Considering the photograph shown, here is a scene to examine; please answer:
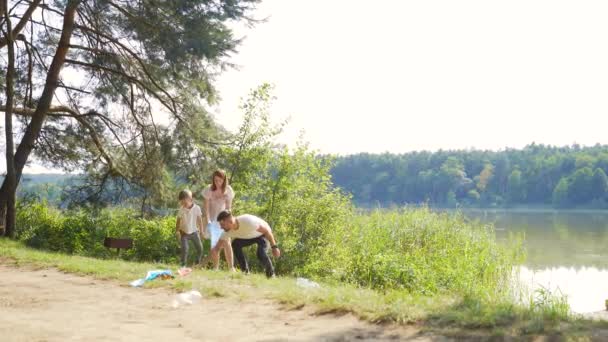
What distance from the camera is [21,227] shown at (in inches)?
603

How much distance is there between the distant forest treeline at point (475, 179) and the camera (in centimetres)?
7762

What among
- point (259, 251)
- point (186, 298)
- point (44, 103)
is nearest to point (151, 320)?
point (186, 298)

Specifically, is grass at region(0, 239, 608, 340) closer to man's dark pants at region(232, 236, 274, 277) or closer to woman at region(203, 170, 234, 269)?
man's dark pants at region(232, 236, 274, 277)

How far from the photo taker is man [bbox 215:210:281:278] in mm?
8438

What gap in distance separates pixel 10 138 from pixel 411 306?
11939mm

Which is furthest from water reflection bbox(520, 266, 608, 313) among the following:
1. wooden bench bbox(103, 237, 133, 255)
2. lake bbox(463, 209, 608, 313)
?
wooden bench bbox(103, 237, 133, 255)

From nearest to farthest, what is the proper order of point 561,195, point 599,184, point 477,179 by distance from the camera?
1. point 599,184
2. point 561,195
3. point 477,179

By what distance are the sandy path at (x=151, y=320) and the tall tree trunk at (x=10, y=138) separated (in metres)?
7.66

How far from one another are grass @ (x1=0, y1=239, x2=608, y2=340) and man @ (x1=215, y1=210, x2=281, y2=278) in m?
0.56

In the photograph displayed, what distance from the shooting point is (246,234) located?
28.3 feet

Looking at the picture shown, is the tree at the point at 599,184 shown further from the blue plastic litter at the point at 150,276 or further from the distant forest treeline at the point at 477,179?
the blue plastic litter at the point at 150,276

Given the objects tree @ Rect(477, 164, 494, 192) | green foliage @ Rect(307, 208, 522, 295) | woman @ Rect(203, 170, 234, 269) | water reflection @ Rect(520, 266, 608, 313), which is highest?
tree @ Rect(477, 164, 494, 192)

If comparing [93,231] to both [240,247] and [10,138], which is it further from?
[240,247]

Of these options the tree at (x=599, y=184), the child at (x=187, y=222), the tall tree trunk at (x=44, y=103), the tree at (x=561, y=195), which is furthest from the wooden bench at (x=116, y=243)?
the tree at (x=561, y=195)
